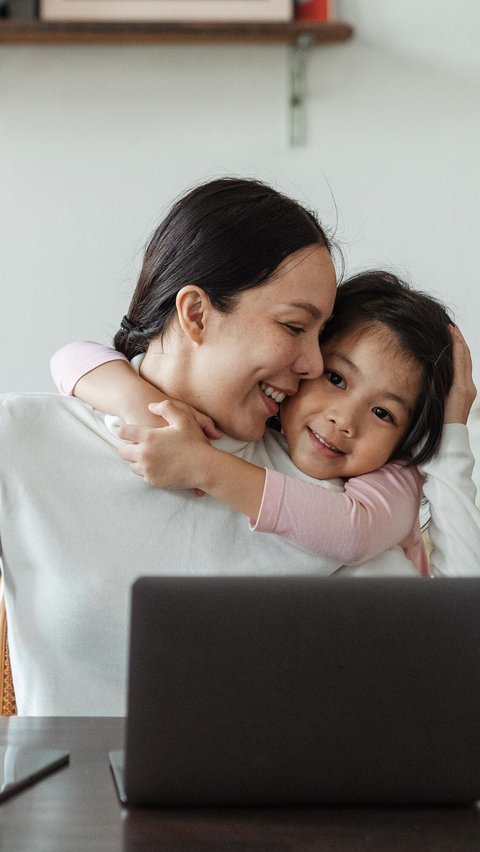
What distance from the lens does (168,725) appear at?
2.18 ft

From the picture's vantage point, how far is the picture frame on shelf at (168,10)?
267 centimetres

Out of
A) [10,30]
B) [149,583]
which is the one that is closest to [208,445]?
[149,583]

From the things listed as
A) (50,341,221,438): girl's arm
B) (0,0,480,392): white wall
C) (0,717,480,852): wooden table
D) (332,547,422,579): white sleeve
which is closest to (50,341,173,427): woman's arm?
(50,341,221,438): girl's arm

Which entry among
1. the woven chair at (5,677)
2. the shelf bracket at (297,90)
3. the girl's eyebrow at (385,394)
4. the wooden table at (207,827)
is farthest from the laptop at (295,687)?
the shelf bracket at (297,90)

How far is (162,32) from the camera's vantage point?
8.71 feet

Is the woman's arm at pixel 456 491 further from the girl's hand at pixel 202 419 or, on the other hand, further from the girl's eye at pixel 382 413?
the girl's hand at pixel 202 419

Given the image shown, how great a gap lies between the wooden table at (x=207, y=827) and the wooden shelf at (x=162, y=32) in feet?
7.44

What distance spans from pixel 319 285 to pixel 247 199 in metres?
0.14

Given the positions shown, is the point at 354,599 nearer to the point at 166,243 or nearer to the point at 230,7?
the point at 166,243

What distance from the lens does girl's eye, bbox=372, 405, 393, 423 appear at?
4.23 feet

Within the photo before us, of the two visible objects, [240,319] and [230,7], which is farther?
[230,7]

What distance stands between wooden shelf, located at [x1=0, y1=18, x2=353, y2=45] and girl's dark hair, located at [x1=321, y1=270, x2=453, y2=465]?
1.54m

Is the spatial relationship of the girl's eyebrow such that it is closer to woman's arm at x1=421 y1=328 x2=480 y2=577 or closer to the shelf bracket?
woman's arm at x1=421 y1=328 x2=480 y2=577

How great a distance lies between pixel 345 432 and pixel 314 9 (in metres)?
1.84
